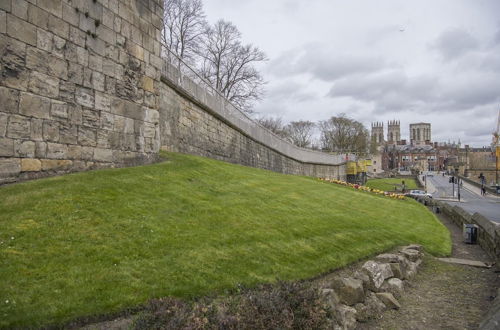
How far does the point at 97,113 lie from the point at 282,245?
5.05m

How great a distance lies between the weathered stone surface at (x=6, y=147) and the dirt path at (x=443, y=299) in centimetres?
627

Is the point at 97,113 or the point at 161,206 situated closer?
the point at 161,206

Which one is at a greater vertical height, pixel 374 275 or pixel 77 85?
pixel 77 85

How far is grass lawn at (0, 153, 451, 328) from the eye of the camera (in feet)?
13.6

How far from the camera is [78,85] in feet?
26.0

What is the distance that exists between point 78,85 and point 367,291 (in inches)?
271

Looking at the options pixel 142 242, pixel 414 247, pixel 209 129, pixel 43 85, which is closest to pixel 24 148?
pixel 43 85

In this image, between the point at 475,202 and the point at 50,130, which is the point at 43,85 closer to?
the point at 50,130

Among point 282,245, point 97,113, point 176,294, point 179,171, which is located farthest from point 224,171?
point 176,294

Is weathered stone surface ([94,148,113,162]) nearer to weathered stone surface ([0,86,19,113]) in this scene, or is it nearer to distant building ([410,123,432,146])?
weathered stone surface ([0,86,19,113])

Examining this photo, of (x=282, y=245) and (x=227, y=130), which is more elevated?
(x=227, y=130)

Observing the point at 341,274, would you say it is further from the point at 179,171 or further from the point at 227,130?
the point at 227,130

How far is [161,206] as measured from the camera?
7.01 meters

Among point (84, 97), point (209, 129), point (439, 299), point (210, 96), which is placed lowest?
point (439, 299)
